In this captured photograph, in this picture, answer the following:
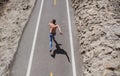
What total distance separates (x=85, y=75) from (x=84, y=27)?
22.0 ft

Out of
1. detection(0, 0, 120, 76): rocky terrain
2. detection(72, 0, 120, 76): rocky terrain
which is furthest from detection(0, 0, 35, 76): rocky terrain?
detection(72, 0, 120, 76): rocky terrain


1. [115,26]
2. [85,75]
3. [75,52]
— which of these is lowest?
[85,75]

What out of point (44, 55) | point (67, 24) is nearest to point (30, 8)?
point (67, 24)

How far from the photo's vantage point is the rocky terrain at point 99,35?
59.4 ft

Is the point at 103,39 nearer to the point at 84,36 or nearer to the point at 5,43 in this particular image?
the point at 84,36

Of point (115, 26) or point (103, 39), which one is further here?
point (115, 26)

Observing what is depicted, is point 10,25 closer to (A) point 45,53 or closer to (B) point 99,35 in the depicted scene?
(A) point 45,53

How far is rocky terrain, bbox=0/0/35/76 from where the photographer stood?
788 inches

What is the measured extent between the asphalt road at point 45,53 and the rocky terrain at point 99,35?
0.71m

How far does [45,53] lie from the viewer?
2098 cm

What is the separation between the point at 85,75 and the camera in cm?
1808

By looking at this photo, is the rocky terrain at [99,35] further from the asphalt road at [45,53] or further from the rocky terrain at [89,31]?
the asphalt road at [45,53]

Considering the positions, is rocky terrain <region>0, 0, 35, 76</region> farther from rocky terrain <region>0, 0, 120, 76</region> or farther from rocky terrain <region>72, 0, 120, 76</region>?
rocky terrain <region>72, 0, 120, 76</region>

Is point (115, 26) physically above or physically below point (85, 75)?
above
